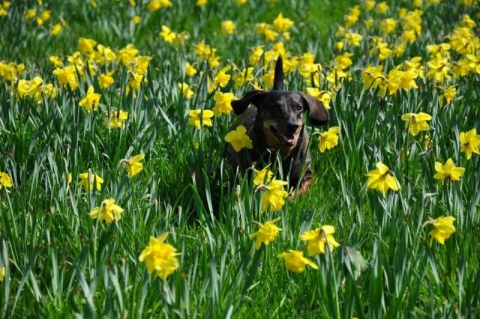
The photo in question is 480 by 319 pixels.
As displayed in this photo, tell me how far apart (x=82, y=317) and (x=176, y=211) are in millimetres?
1301

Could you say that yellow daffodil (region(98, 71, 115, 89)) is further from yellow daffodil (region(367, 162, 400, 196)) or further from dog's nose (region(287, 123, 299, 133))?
yellow daffodil (region(367, 162, 400, 196))

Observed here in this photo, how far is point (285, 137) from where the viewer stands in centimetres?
356

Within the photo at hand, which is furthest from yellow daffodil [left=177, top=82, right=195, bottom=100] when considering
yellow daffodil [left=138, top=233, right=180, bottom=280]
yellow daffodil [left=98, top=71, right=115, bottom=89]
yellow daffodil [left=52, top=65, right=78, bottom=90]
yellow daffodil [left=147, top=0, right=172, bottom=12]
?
yellow daffodil [left=147, top=0, right=172, bottom=12]

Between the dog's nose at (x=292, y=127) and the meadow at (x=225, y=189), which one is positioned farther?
the dog's nose at (x=292, y=127)

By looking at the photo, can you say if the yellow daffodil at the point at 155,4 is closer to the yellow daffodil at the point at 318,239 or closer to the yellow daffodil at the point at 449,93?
the yellow daffodil at the point at 449,93

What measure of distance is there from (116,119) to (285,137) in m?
0.95

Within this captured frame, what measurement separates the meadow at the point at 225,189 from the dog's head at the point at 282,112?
0.47 feet

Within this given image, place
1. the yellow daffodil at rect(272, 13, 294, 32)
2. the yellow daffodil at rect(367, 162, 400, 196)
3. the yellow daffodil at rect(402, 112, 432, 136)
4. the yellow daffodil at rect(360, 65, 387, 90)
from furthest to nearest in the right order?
the yellow daffodil at rect(272, 13, 294, 32), the yellow daffodil at rect(360, 65, 387, 90), the yellow daffodil at rect(402, 112, 432, 136), the yellow daffodil at rect(367, 162, 400, 196)

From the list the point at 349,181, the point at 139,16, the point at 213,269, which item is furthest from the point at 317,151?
the point at 139,16

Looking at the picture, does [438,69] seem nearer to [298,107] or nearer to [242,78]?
[242,78]

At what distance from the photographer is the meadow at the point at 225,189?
8.45ft

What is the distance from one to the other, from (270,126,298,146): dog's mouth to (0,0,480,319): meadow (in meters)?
0.14

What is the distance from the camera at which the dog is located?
3559 mm

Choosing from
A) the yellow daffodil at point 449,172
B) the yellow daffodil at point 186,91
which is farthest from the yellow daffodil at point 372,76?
the yellow daffodil at point 449,172
